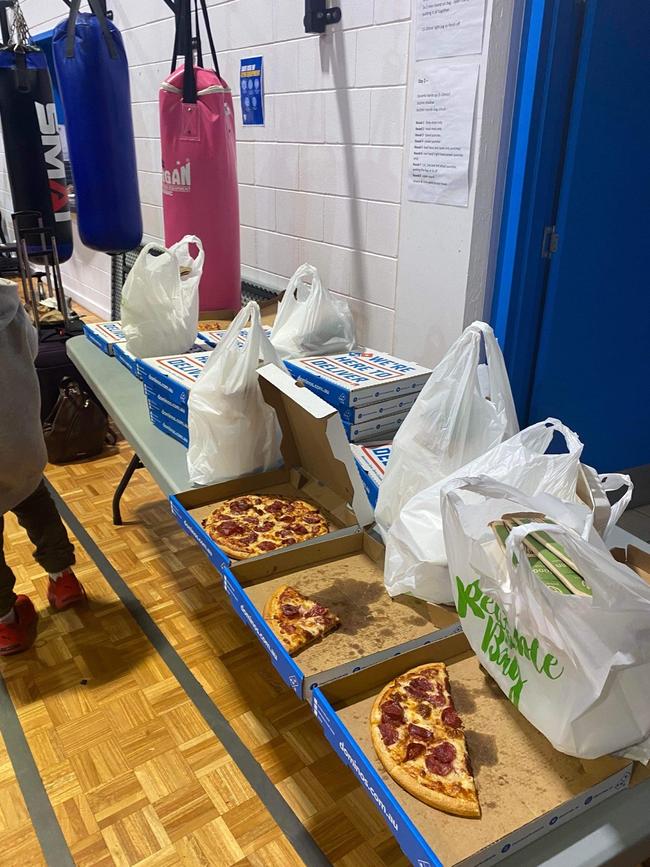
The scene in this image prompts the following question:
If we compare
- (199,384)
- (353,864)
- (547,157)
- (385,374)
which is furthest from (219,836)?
(547,157)

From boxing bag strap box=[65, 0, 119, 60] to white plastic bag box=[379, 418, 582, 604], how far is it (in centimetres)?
224

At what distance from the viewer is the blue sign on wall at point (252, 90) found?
261 centimetres

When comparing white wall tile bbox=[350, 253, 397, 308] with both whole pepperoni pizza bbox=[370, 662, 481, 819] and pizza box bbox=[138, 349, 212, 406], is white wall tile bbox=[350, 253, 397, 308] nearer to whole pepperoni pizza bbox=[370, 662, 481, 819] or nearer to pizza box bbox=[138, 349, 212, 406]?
pizza box bbox=[138, 349, 212, 406]

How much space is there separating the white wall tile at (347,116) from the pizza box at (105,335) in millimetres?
1022

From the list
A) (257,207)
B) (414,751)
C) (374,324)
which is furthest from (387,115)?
(414,751)

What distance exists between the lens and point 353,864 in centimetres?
127

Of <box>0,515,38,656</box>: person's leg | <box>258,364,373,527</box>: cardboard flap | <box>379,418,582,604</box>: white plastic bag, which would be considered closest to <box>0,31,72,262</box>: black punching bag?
<box>0,515,38,656</box>: person's leg

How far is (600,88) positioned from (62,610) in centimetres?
214

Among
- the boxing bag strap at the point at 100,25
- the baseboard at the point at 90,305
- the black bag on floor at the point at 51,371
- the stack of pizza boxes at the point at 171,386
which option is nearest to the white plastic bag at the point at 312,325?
the stack of pizza boxes at the point at 171,386

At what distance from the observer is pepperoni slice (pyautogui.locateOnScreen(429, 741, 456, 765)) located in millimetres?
828

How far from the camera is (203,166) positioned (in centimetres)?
235

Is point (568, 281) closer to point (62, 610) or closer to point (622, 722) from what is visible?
point (622, 722)

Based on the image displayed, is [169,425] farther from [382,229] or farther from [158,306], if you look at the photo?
[382,229]

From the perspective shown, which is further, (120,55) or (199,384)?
(120,55)
